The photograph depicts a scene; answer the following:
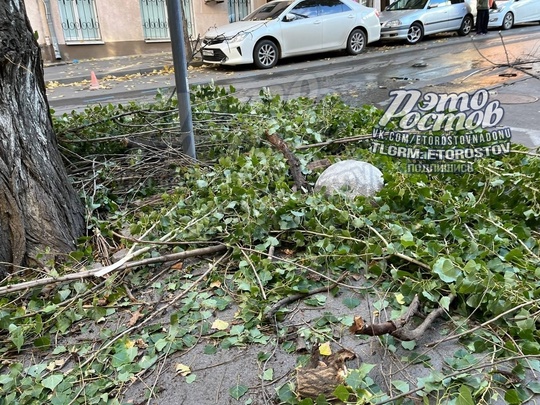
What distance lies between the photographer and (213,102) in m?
5.49

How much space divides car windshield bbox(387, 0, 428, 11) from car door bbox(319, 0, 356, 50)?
372 centimetres

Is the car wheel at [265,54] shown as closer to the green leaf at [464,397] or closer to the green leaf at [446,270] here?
the green leaf at [446,270]

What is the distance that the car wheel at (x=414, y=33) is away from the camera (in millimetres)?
16281

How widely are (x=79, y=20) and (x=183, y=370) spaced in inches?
680

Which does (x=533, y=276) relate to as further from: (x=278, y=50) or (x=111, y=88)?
(x=278, y=50)

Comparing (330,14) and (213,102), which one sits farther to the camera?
(330,14)

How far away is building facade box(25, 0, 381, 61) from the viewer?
15.6 meters

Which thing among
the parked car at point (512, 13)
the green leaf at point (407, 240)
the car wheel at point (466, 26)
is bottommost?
the green leaf at point (407, 240)

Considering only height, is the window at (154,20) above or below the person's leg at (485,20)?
above

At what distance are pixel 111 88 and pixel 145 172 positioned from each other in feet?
25.9

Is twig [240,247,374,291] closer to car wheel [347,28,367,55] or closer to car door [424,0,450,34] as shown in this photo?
car wheel [347,28,367,55]

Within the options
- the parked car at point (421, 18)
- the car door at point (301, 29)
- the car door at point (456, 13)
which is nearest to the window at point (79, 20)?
the car door at point (301, 29)

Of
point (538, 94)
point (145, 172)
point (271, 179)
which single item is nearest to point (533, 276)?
point (271, 179)

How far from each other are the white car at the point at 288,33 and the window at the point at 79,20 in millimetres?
5828
